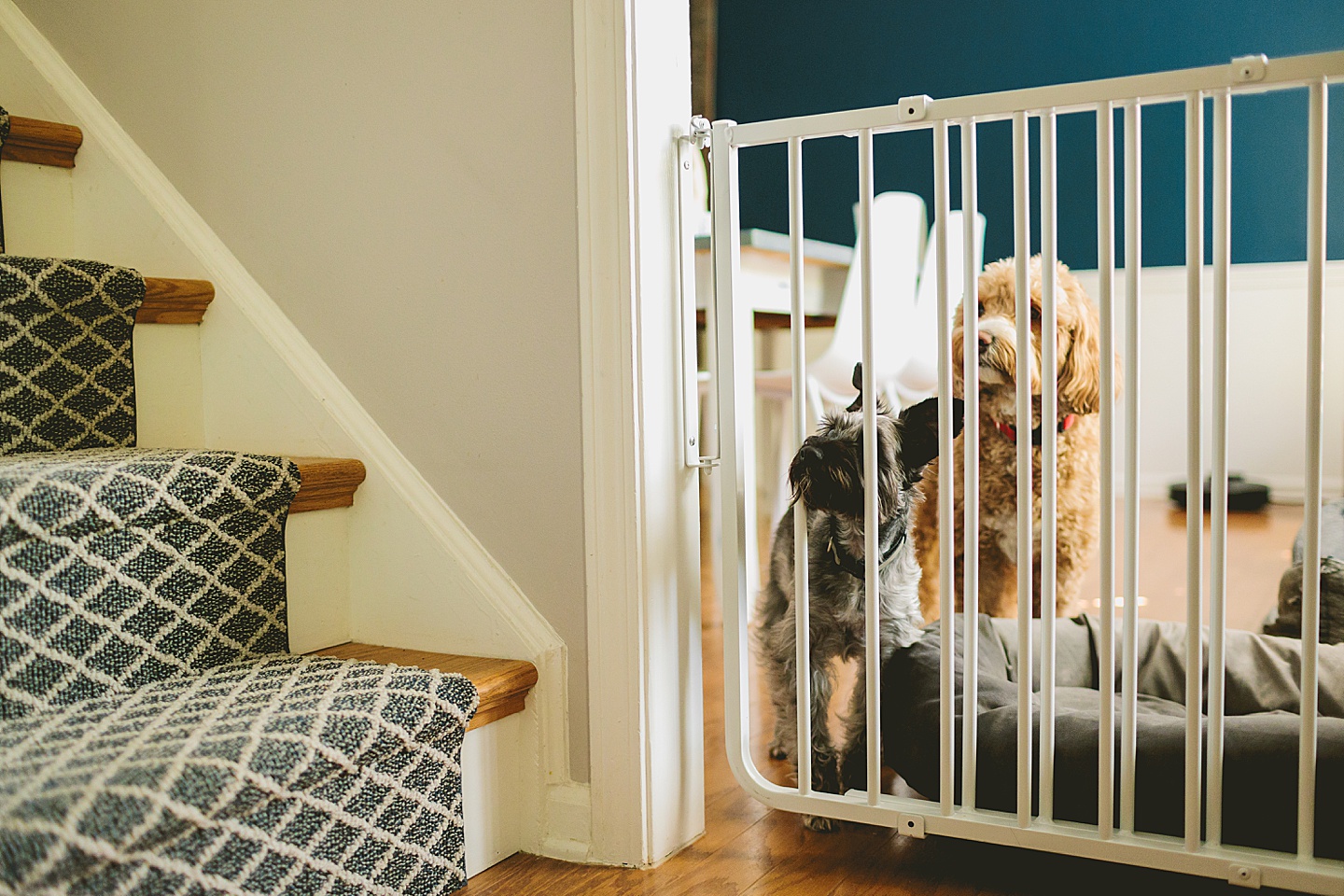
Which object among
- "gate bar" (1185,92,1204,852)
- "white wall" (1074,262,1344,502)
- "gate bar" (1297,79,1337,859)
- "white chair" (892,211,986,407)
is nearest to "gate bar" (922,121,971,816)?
"gate bar" (1185,92,1204,852)

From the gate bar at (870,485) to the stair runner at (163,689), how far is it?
0.46m

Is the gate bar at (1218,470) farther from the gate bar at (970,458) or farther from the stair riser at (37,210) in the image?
the stair riser at (37,210)

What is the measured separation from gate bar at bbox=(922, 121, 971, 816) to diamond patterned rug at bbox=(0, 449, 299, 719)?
0.78 meters

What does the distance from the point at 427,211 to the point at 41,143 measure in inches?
25.6

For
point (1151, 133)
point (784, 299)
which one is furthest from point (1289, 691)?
point (1151, 133)

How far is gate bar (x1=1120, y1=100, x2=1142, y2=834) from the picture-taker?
102 cm

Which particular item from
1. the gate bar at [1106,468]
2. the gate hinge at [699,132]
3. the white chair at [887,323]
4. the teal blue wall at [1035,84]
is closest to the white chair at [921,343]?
the white chair at [887,323]

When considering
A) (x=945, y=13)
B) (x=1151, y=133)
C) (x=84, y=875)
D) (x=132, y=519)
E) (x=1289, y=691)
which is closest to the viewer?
(x=84, y=875)

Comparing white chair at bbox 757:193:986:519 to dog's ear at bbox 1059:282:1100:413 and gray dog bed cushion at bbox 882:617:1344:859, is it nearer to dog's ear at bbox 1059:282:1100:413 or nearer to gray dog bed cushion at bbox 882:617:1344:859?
dog's ear at bbox 1059:282:1100:413

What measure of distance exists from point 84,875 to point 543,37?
3.20ft

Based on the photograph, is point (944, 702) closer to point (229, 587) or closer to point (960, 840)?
point (960, 840)

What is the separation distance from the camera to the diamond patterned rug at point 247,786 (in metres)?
0.80

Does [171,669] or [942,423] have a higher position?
[942,423]

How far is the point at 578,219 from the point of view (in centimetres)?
122
